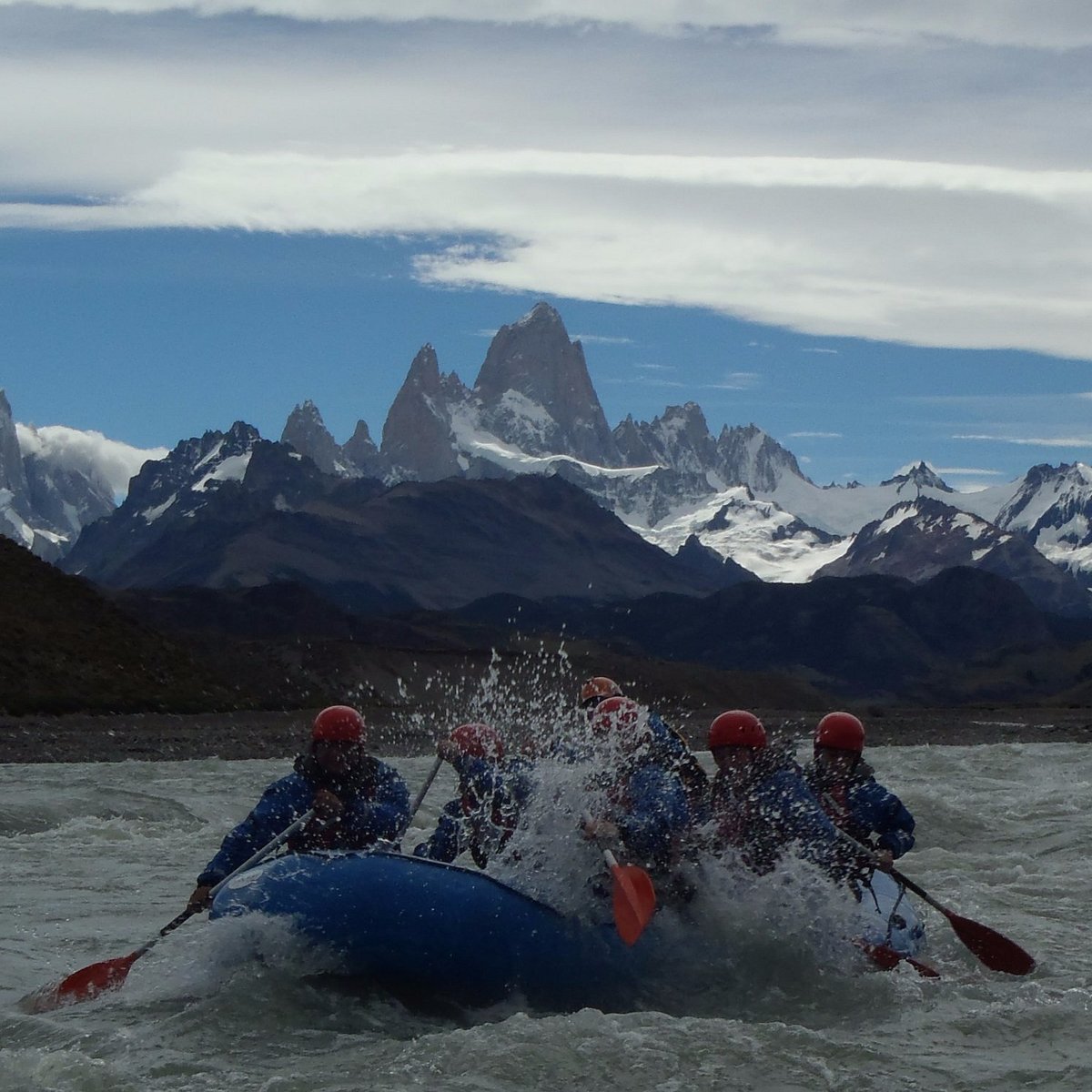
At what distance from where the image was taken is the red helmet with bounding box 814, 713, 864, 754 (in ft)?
43.1

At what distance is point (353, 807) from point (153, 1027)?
2108mm

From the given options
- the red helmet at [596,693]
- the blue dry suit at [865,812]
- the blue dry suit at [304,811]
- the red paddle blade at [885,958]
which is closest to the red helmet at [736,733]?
the red helmet at [596,693]

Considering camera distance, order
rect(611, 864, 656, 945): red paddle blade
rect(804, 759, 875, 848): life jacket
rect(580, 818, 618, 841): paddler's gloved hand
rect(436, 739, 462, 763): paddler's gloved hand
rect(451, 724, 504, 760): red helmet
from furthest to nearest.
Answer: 1. rect(804, 759, 875, 848): life jacket
2. rect(451, 724, 504, 760): red helmet
3. rect(436, 739, 462, 763): paddler's gloved hand
4. rect(580, 818, 618, 841): paddler's gloved hand
5. rect(611, 864, 656, 945): red paddle blade

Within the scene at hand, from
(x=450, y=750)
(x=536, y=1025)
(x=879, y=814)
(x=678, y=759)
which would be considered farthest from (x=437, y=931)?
(x=879, y=814)

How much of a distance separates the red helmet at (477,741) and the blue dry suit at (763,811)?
178 cm

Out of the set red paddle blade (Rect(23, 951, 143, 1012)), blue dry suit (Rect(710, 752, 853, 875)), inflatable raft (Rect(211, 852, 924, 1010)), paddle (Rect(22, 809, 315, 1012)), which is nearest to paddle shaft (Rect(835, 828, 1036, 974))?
blue dry suit (Rect(710, 752, 853, 875))

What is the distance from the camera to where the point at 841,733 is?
13.2 meters

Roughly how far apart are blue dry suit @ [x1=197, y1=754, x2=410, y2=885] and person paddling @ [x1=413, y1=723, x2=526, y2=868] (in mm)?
594

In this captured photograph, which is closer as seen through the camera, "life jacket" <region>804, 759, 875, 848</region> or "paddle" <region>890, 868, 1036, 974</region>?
"paddle" <region>890, 868, 1036, 974</region>

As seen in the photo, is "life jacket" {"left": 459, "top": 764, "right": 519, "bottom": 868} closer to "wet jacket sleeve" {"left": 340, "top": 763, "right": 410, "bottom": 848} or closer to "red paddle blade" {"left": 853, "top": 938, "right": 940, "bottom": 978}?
"wet jacket sleeve" {"left": 340, "top": 763, "right": 410, "bottom": 848}

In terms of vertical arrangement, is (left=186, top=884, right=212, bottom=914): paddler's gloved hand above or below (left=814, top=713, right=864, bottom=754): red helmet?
below

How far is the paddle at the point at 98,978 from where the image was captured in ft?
36.1

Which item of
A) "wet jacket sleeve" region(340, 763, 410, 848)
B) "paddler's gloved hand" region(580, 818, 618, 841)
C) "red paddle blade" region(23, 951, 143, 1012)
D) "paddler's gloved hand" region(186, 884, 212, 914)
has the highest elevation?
"paddler's gloved hand" region(580, 818, 618, 841)

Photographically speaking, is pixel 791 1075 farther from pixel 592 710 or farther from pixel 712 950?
pixel 592 710
